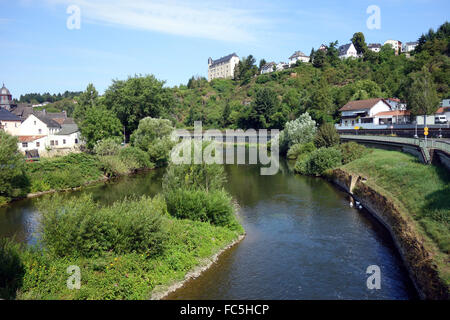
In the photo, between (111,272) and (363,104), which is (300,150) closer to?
(363,104)

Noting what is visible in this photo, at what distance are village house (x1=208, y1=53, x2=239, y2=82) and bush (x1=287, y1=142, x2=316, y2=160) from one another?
368 feet

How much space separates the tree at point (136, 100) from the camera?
6644 cm

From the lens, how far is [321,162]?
44281 millimetres

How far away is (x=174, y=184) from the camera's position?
23.6m

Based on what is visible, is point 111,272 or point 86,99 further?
point 86,99

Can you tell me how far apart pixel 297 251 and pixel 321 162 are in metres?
26.2

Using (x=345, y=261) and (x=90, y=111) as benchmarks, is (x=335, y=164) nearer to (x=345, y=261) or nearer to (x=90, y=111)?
(x=345, y=261)

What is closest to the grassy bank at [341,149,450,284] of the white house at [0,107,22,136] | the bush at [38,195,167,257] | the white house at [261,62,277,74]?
the bush at [38,195,167,257]

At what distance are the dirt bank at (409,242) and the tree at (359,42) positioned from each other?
11816 centimetres

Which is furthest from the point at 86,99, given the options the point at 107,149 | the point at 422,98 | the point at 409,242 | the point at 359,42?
the point at 359,42

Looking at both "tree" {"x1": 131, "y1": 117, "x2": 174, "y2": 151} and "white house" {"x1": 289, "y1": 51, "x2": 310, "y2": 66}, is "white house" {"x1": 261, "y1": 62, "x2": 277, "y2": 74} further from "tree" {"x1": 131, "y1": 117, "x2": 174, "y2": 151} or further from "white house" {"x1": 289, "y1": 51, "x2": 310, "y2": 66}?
"tree" {"x1": 131, "y1": 117, "x2": 174, "y2": 151}

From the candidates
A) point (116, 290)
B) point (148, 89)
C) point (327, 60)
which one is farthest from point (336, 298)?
point (327, 60)

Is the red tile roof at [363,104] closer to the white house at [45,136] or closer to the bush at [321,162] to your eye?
the bush at [321,162]

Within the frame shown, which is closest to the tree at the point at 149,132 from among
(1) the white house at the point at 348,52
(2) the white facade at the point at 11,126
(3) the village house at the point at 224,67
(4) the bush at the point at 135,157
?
(4) the bush at the point at 135,157
